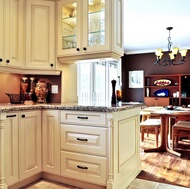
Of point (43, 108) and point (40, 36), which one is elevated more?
point (40, 36)

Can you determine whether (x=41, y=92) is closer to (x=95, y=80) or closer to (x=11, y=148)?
(x=11, y=148)

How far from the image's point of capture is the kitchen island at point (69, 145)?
2133 millimetres

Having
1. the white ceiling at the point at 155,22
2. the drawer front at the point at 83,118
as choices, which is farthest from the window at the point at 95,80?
the drawer front at the point at 83,118

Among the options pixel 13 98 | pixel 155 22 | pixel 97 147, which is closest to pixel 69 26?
pixel 13 98

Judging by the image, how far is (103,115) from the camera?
2.14 m

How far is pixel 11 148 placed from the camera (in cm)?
219

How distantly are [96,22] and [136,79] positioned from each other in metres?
5.06

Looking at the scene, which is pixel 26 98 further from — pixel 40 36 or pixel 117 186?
pixel 117 186

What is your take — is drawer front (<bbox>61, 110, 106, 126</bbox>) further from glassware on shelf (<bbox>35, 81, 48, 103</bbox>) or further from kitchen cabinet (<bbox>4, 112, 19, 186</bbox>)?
glassware on shelf (<bbox>35, 81, 48, 103</bbox>)

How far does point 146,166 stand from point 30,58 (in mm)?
2193

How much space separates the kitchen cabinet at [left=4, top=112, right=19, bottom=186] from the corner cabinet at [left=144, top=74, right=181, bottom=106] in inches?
216

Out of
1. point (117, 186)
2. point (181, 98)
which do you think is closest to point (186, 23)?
point (181, 98)

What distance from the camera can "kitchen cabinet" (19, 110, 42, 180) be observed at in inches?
90.4

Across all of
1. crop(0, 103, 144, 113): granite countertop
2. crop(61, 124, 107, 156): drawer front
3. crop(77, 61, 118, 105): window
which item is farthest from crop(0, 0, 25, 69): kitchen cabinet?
crop(77, 61, 118, 105): window
